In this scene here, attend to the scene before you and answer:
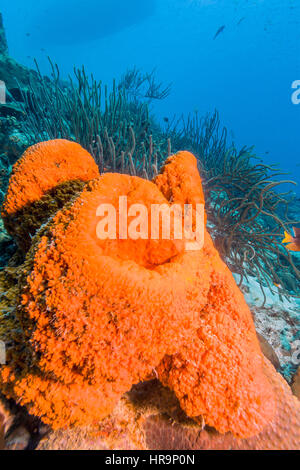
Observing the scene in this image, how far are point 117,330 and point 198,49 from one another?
133 meters

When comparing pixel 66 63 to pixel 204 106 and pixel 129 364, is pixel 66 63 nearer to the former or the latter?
pixel 204 106

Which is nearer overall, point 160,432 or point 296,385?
point 160,432

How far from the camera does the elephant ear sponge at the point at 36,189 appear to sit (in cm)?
155

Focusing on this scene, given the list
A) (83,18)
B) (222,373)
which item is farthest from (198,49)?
(222,373)

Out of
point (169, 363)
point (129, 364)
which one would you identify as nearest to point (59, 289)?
point (129, 364)

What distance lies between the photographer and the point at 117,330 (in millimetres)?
985

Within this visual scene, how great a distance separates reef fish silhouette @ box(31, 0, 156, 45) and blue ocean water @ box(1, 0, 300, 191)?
26 cm

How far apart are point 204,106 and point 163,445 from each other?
109m

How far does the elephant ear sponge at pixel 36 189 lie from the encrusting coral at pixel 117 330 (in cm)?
45

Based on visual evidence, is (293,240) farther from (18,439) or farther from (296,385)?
(18,439)

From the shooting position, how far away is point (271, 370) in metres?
1.55
